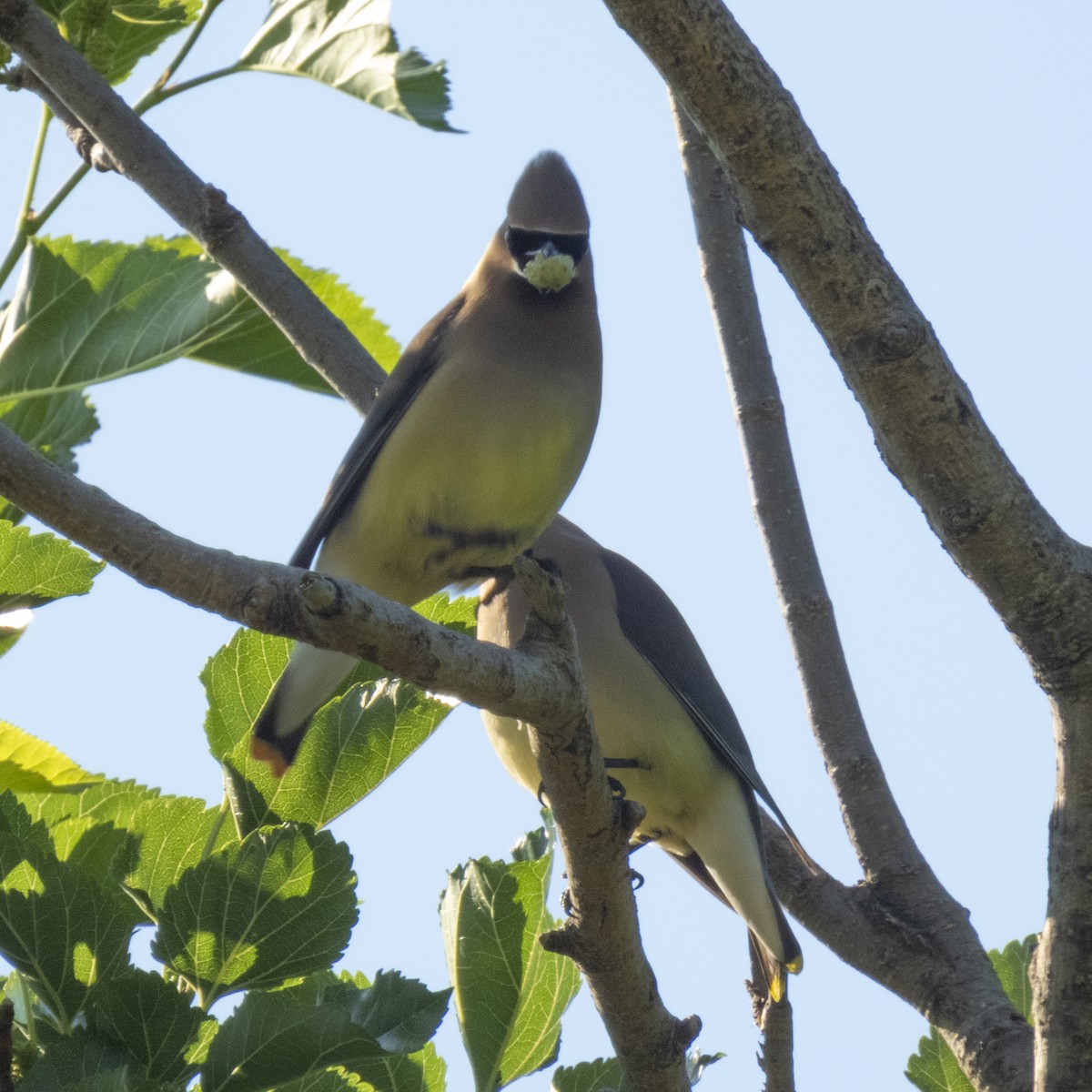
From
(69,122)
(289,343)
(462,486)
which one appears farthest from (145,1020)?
(69,122)

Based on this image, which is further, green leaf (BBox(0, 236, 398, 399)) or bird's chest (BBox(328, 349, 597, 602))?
bird's chest (BBox(328, 349, 597, 602))

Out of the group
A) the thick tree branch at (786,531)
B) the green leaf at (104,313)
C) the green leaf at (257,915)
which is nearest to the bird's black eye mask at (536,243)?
the thick tree branch at (786,531)

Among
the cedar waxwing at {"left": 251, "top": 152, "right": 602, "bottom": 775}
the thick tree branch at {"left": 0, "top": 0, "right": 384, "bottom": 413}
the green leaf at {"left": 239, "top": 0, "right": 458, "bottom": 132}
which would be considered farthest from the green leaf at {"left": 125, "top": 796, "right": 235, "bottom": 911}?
the green leaf at {"left": 239, "top": 0, "right": 458, "bottom": 132}

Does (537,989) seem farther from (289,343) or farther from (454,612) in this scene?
(289,343)

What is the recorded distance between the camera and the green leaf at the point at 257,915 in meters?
2.28

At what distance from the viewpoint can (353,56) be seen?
132 inches

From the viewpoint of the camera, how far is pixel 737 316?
3822 mm

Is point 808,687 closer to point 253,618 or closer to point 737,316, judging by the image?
point 737,316

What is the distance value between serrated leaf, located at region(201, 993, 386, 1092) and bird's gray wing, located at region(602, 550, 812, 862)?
1901 mm

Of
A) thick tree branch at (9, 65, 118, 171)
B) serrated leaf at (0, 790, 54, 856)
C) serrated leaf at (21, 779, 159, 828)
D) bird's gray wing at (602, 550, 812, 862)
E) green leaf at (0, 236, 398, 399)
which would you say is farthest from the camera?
bird's gray wing at (602, 550, 812, 862)

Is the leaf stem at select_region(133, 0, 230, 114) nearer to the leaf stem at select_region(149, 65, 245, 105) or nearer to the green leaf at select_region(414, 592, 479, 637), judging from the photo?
A: the leaf stem at select_region(149, 65, 245, 105)

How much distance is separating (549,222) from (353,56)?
0.59 m

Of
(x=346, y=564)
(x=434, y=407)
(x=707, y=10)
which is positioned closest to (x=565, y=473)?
(x=434, y=407)

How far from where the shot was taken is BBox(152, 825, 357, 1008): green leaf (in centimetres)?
228
